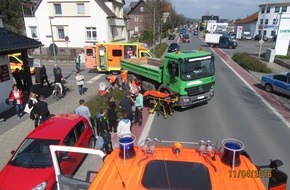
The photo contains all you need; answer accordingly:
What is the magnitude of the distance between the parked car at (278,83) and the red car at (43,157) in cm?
1327

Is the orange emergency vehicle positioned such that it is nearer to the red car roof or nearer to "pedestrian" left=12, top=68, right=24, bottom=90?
"pedestrian" left=12, top=68, right=24, bottom=90

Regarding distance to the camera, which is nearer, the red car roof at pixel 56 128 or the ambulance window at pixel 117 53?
the red car roof at pixel 56 128

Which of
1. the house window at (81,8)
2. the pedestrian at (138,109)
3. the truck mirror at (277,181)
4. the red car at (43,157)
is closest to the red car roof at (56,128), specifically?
the red car at (43,157)

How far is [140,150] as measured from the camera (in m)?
4.23

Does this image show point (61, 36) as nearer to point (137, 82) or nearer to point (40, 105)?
point (137, 82)

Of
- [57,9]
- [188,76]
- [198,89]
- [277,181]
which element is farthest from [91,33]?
[277,181]

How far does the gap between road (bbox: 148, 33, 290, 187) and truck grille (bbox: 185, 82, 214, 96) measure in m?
1.15

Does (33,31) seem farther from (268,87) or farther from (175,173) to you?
(175,173)

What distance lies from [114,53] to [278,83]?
13.6 meters

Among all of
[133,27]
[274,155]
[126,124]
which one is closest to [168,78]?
[126,124]

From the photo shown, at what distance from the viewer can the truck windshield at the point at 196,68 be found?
39.4 ft

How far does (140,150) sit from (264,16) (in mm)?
80056

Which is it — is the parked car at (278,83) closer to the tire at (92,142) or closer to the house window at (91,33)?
the tire at (92,142)

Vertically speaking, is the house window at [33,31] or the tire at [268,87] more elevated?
the house window at [33,31]
